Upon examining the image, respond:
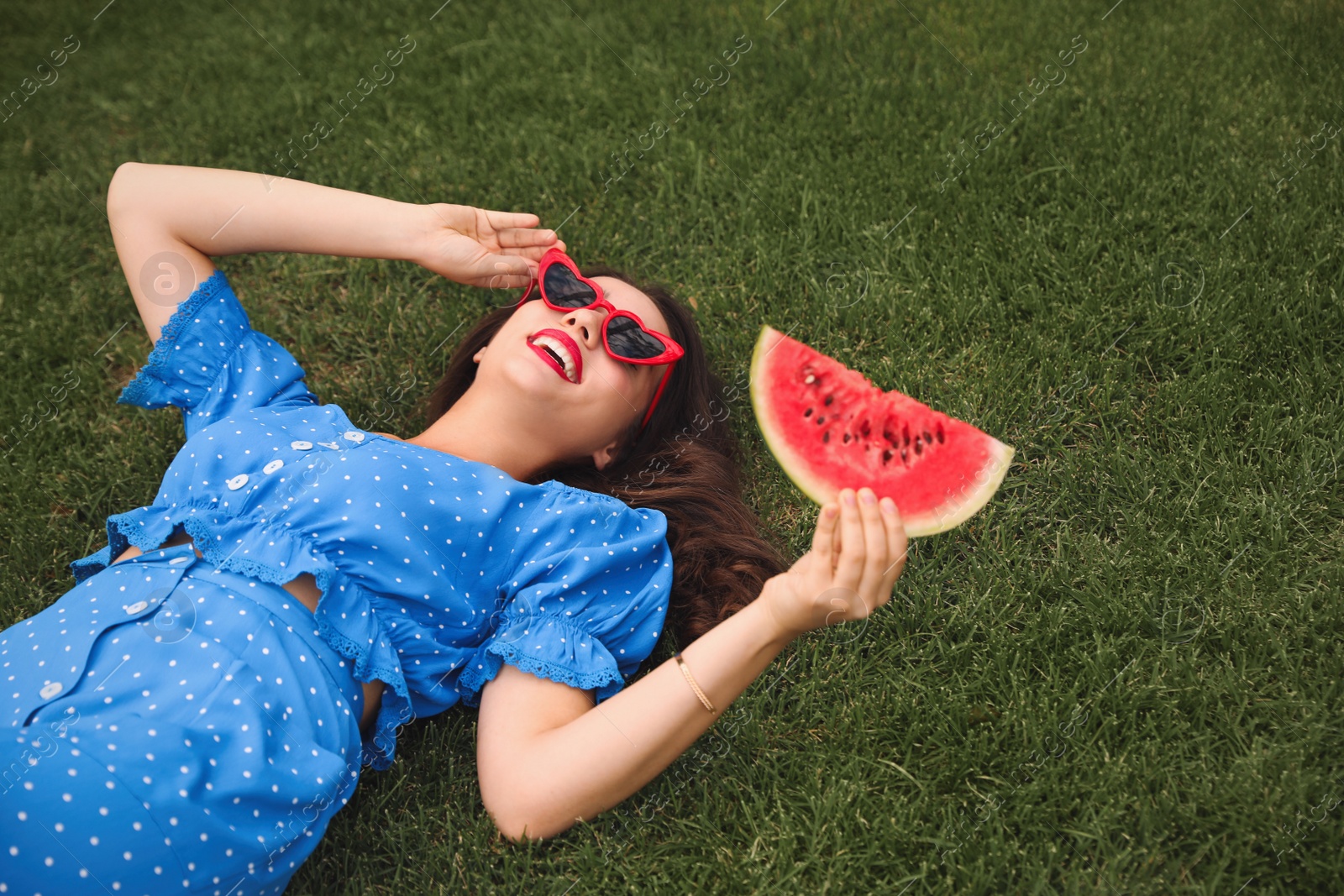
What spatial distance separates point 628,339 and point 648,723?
3.81ft

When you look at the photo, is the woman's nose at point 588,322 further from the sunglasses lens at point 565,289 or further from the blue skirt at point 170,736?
the blue skirt at point 170,736

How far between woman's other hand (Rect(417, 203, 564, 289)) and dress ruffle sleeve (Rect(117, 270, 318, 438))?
617mm

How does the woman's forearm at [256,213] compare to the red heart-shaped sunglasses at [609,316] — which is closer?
the red heart-shaped sunglasses at [609,316]

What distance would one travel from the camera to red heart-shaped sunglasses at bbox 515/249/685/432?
2.76 meters

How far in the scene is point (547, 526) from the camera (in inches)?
101

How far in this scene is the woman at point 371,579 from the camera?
2.04m

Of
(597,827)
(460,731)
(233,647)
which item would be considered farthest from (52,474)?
(597,827)

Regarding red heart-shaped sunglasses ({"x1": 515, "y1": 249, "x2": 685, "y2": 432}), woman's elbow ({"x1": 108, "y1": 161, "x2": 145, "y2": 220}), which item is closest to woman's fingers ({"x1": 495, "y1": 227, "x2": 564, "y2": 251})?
red heart-shaped sunglasses ({"x1": 515, "y1": 249, "x2": 685, "y2": 432})

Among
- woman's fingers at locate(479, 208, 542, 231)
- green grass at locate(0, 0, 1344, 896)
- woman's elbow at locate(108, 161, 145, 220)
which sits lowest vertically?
green grass at locate(0, 0, 1344, 896)

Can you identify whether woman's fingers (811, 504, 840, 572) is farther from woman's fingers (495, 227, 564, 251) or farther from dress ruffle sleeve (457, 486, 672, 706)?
woman's fingers (495, 227, 564, 251)

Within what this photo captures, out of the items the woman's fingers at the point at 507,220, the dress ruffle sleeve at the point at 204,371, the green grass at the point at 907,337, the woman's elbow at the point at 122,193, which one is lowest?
the green grass at the point at 907,337

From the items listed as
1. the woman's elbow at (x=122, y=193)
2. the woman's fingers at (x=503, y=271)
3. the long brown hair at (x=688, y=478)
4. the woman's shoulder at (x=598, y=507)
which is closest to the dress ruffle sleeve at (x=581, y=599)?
the woman's shoulder at (x=598, y=507)

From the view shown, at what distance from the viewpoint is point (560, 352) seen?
2.71 m

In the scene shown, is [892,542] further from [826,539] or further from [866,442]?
[866,442]
